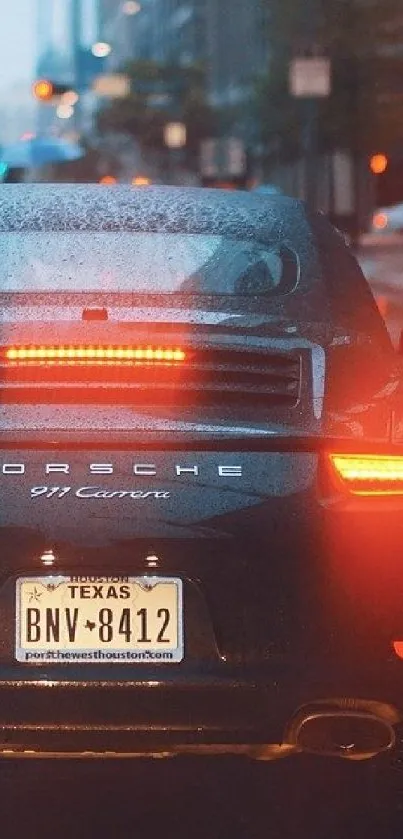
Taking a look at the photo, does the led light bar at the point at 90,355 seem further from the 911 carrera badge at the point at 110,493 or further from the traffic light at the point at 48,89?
the traffic light at the point at 48,89

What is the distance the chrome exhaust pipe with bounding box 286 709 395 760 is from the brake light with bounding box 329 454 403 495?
1.46 ft

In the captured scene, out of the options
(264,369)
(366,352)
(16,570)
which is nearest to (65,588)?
(16,570)

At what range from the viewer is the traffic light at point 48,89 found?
42.1 m

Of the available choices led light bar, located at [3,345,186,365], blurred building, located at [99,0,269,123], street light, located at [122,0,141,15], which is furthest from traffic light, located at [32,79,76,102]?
street light, located at [122,0,141,15]

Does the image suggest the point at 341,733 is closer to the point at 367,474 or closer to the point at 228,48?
the point at 367,474

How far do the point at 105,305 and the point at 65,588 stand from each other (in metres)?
0.85

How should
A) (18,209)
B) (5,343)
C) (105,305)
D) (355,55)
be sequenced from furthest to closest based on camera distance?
(355,55), (18,209), (105,305), (5,343)

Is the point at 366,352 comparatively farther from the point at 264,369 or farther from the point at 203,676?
the point at 203,676

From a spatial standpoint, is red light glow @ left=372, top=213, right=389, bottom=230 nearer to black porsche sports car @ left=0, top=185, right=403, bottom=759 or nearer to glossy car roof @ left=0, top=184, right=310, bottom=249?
glossy car roof @ left=0, top=184, right=310, bottom=249

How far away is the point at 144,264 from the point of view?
4.98m

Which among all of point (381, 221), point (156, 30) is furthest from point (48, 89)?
point (156, 30)

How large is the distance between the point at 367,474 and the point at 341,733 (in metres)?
0.52

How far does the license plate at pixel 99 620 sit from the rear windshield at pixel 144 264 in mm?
1027

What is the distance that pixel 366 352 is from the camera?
4.60 meters
